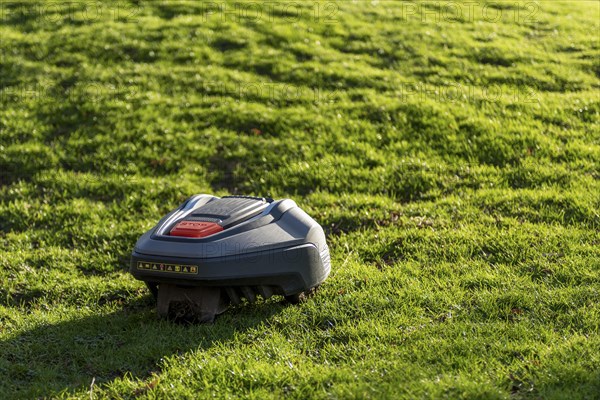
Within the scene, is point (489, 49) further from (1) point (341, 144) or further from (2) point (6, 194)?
(2) point (6, 194)

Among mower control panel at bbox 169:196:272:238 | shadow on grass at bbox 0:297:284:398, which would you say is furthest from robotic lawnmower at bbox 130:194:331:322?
shadow on grass at bbox 0:297:284:398

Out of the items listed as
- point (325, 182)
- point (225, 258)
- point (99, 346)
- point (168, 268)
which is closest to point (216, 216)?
point (225, 258)

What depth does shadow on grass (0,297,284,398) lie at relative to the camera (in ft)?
16.0

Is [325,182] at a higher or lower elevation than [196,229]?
lower

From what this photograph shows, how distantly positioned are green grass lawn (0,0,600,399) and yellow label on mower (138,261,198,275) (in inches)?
17.6

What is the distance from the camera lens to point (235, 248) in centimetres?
529

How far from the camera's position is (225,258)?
5.23 meters

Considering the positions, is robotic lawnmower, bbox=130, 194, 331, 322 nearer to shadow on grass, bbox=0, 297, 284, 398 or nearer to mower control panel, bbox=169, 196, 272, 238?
mower control panel, bbox=169, 196, 272, 238

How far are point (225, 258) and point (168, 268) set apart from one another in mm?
400

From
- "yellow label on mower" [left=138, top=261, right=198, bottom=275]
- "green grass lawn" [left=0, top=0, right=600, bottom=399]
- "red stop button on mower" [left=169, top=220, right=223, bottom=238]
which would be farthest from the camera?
"red stop button on mower" [left=169, top=220, right=223, bottom=238]

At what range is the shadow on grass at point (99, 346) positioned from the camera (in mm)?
4863

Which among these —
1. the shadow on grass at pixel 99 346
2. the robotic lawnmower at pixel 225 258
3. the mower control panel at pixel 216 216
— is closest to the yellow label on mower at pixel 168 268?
the robotic lawnmower at pixel 225 258

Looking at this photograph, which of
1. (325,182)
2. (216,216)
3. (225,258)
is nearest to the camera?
(225,258)

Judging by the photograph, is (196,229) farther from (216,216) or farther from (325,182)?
(325,182)
